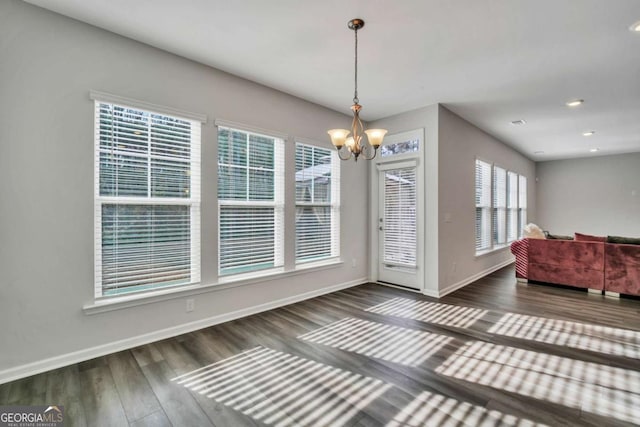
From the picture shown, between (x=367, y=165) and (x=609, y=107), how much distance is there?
381cm

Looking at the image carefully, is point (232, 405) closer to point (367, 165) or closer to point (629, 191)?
point (367, 165)

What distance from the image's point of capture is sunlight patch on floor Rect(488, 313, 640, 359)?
2750 millimetres

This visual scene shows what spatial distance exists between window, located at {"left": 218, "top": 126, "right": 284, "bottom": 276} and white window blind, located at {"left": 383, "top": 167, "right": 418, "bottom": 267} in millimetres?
2011

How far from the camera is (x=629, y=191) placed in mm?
8031

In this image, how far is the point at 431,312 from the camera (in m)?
3.69

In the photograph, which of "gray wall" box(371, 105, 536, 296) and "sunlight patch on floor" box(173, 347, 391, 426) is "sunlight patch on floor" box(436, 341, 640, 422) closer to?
"sunlight patch on floor" box(173, 347, 391, 426)

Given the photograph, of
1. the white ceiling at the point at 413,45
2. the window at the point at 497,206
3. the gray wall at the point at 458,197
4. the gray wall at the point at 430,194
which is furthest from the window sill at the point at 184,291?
the window at the point at 497,206

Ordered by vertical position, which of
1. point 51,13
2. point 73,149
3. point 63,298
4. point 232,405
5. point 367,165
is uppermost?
point 51,13

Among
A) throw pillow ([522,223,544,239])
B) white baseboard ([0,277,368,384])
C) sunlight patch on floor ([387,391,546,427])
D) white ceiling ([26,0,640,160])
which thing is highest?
white ceiling ([26,0,640,160])

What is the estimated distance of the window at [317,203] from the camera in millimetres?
4207

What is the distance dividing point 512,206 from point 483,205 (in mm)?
2426

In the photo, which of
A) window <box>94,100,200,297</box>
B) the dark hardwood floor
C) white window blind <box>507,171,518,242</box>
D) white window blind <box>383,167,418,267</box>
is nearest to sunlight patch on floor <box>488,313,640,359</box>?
the dark hardwood floor

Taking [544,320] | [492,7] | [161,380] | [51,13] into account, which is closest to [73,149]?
[51,13]

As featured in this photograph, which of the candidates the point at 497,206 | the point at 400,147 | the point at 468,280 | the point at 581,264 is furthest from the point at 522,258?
the point at 400,147
